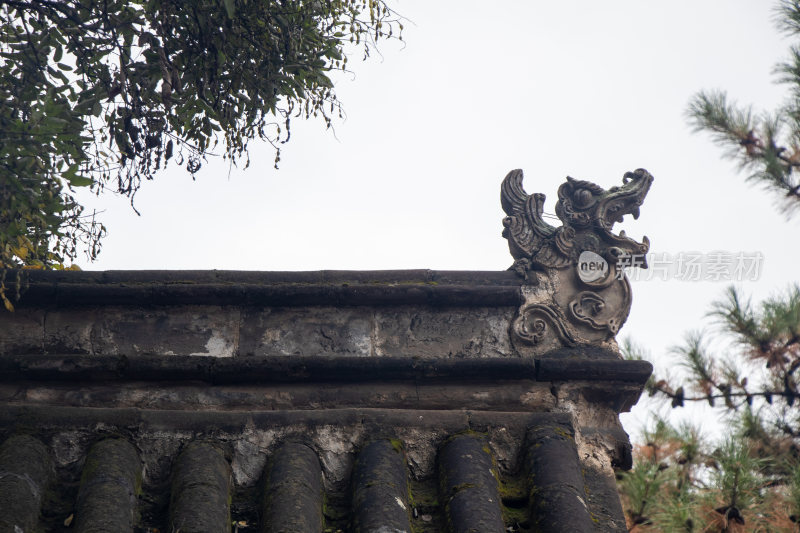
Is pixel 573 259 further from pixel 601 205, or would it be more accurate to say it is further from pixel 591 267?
pixel 601 205

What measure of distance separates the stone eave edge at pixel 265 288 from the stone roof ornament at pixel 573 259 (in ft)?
0.45

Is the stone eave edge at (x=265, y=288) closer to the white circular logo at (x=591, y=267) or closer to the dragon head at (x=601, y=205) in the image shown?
the white circular logo at (x=591, y=267)

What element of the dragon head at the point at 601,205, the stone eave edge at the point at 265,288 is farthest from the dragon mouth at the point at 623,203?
the stone eave edge at the point at 265,288

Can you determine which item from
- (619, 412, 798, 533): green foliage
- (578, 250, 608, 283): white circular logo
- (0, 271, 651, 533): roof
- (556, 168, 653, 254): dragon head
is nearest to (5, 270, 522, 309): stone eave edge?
(0, 271, 651, 533): roof

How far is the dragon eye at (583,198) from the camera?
4785mm

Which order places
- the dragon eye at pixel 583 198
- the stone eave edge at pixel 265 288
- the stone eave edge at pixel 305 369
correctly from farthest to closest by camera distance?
the dragon eye at pixel 583 198
the stone eave edge at pixel 265 288
the stone eave edge at pixel 305 369

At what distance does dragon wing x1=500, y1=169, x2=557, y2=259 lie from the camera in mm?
4723

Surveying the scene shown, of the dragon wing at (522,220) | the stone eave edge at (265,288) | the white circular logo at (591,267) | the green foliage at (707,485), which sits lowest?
the green foliage at (707,485)

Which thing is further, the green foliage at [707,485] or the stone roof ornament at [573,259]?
the green foliage at [707,485]

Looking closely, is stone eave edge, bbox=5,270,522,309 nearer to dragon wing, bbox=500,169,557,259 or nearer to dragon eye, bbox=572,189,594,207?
dragon wing, bbox=500,169,557,259

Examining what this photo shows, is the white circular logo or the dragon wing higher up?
the dragon wing

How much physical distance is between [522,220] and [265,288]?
138 centimetres

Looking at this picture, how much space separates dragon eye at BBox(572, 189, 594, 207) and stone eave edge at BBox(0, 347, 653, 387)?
0.87m

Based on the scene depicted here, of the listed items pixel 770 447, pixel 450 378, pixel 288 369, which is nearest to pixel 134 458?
pixel 288 369
